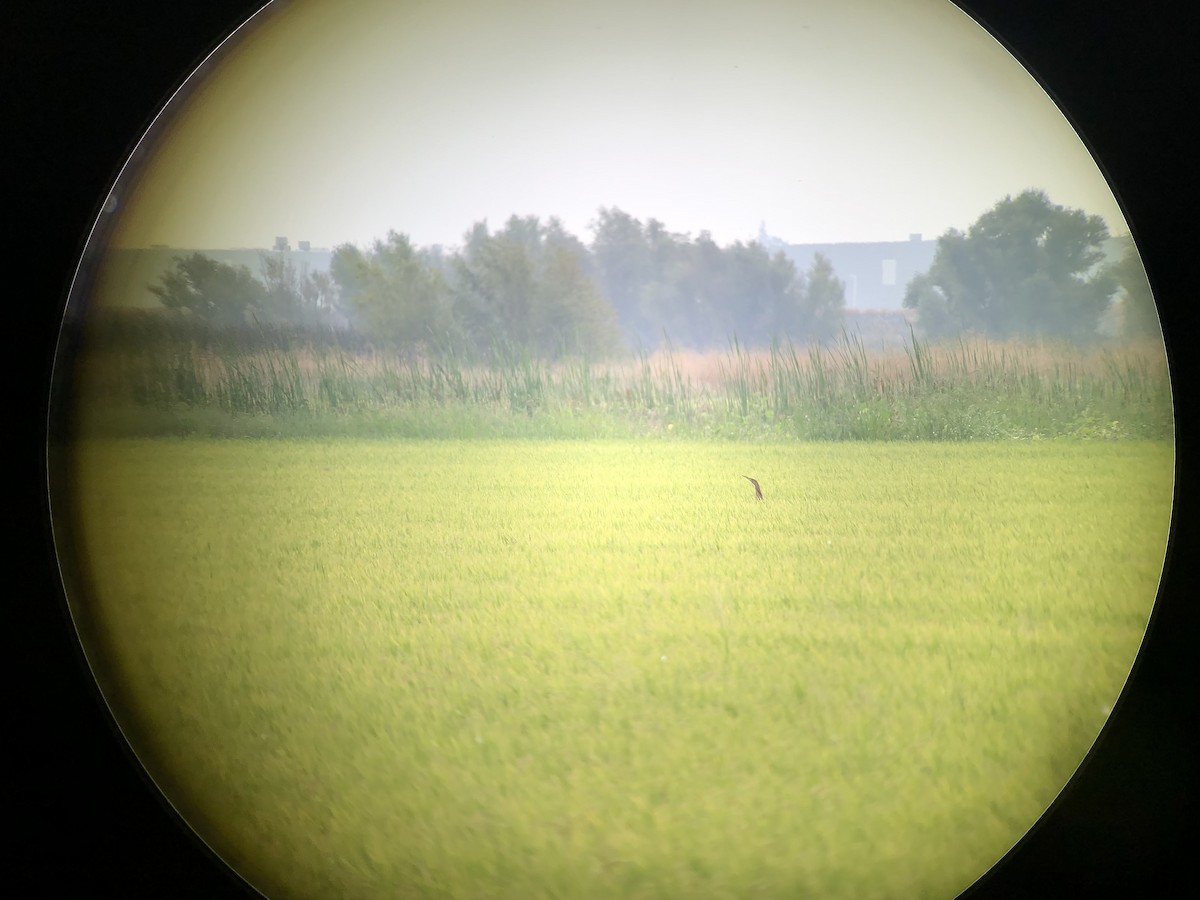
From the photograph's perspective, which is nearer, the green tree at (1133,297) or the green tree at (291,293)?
the green tree at (1133,297)

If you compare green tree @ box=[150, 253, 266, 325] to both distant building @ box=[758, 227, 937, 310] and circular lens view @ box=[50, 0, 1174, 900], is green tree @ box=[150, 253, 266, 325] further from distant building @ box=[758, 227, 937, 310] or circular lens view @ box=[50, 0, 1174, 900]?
distant building @ box=[758, 227, 937, 310]

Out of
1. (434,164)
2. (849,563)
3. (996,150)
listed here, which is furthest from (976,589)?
(434,164)

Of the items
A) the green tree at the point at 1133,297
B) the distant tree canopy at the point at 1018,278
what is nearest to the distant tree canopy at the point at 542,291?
the distant tree canopy at the point at 1018,278

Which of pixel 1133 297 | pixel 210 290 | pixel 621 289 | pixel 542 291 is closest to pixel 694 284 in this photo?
pixel 621 289

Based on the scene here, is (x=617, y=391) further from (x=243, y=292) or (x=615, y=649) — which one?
(x=243, y=292)

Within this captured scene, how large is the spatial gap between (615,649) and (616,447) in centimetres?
26

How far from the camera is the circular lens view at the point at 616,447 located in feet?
3.42

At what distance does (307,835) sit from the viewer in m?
1.08

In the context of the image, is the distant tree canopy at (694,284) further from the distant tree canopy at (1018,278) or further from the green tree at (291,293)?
the green tree at (291,293)

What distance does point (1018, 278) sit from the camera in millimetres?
1097

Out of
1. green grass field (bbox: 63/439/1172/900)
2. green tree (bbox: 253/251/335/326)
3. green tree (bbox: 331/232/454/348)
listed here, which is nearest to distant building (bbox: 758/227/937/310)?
green grass field (bbox: 63/439/1172/900)

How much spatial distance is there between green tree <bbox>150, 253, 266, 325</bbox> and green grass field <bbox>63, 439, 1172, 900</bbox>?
0.56 ft

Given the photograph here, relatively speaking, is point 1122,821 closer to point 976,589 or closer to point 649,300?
point 976,589

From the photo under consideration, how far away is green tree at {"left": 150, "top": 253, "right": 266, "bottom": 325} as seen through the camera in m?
1.10
